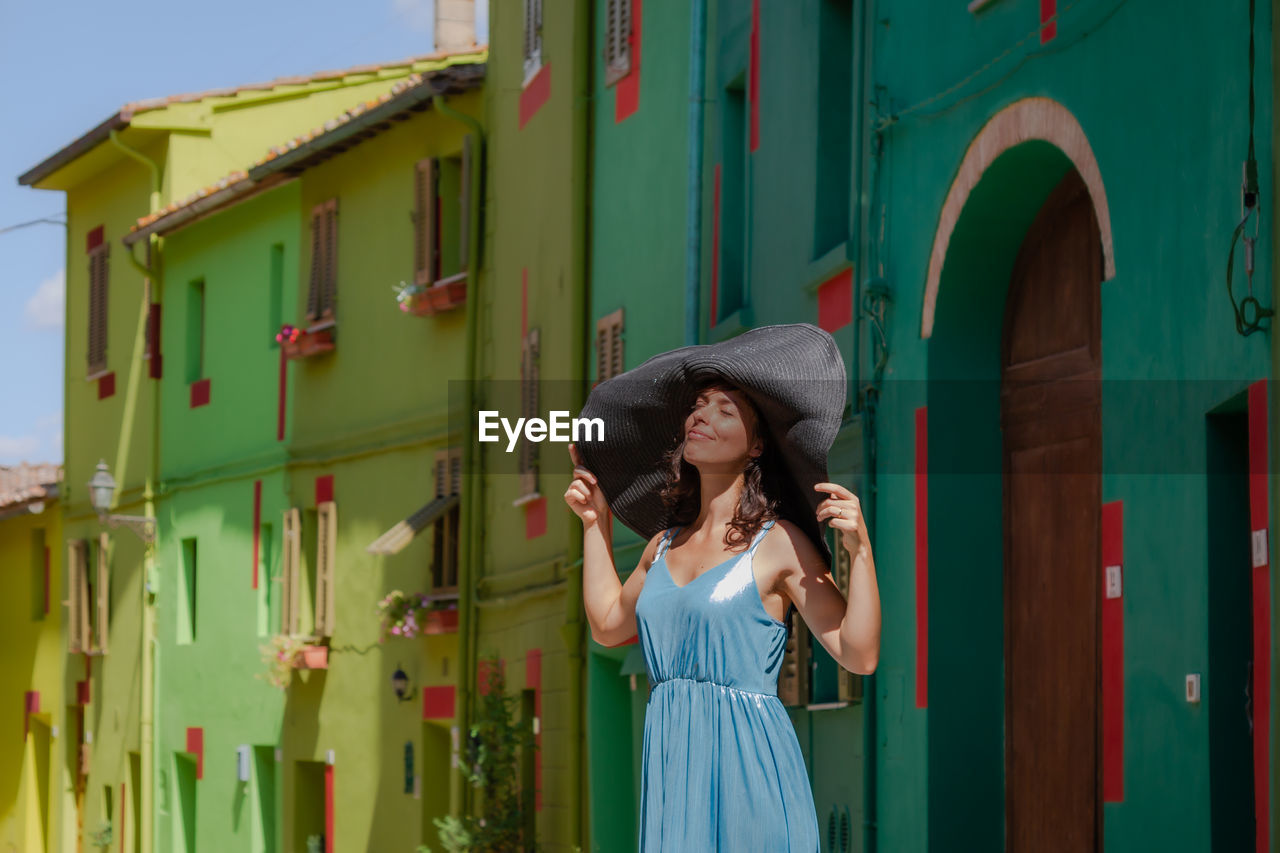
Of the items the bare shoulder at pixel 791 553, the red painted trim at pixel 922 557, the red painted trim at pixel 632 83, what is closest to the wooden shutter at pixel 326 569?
the red painted trim at pixel 632 83

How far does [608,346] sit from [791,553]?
416 inches

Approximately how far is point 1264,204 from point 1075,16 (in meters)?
1.93

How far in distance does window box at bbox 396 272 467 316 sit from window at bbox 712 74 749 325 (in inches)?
227

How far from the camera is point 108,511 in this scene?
85.7 ft

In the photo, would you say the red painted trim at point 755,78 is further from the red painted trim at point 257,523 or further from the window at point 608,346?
the red painted trim at point 257,523

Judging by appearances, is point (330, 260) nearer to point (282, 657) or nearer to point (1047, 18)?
point (282, 657)

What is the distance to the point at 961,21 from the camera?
29.5ft

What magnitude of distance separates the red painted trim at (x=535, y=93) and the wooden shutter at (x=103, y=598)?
11287mm

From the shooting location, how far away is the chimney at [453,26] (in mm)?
24062

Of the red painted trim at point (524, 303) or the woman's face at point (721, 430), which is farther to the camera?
the red painted trim at point (524, 303)

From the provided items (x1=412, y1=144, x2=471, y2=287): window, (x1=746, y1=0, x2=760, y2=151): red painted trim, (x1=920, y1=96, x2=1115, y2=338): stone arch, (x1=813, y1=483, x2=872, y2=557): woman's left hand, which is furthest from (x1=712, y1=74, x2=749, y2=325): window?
(x1=813, y1=483, x2=872, y2=557): woman's left hand

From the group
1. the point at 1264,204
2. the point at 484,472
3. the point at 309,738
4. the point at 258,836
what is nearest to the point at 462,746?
the point at 484,472

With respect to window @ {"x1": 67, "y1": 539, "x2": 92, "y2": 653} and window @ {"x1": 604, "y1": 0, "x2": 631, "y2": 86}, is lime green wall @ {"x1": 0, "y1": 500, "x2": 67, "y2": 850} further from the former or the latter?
window @ {"x1": 604, "y1": 0, "x2": 631, "y2": 86}

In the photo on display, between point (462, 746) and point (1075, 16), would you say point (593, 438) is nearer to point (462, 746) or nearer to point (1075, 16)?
point (1075, 16)
